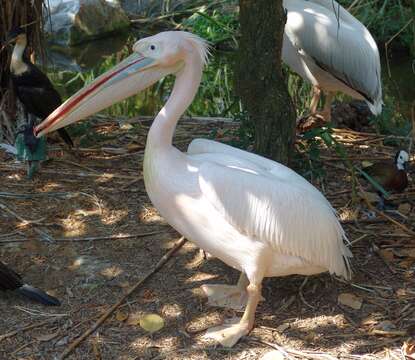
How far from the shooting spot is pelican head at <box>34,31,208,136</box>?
10.7 feet

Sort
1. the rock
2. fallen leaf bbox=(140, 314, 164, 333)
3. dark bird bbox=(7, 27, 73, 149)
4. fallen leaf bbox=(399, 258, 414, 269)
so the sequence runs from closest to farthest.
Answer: fallen leaf bbox=(140, 314, 164, 333), fallen leaf bbox=(399, 258, 414, 269), dark bird bbox=(7, 27, 73, 149), the rock

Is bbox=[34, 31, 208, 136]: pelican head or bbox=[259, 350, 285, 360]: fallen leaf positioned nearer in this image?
bbox=[259, 350, 285, 360]: fallen leaf

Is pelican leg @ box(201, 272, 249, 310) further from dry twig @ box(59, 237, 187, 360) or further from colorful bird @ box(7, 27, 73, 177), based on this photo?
colorful bird @ box(7, 27, 73, 177)

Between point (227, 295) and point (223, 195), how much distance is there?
24.0 inches

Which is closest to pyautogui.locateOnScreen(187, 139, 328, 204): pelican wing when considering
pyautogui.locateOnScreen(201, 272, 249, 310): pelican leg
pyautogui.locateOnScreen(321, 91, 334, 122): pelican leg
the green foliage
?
pyautogui.locateOnScreen(201, 272, 249, 310): pelican leg

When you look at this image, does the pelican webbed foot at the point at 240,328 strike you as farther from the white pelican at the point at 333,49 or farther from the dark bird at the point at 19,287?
the white pelican at the point at 333,49

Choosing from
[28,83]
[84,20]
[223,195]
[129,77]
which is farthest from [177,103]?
[84,20]

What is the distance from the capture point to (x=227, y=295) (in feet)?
11.0

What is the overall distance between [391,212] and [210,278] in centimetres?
124

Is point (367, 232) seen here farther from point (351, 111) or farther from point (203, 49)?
point (351, 111)

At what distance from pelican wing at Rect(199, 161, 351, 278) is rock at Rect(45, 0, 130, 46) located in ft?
28.7

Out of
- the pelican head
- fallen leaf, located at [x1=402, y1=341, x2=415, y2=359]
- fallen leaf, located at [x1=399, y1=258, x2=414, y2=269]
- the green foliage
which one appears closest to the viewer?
fallen leaf, located at [x1=402, y1=341, x2=415, y2=359]

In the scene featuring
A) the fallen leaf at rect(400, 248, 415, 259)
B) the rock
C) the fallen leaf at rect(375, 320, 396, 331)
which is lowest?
the rock

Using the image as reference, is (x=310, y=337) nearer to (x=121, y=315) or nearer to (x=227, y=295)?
(x=227, y=295)
